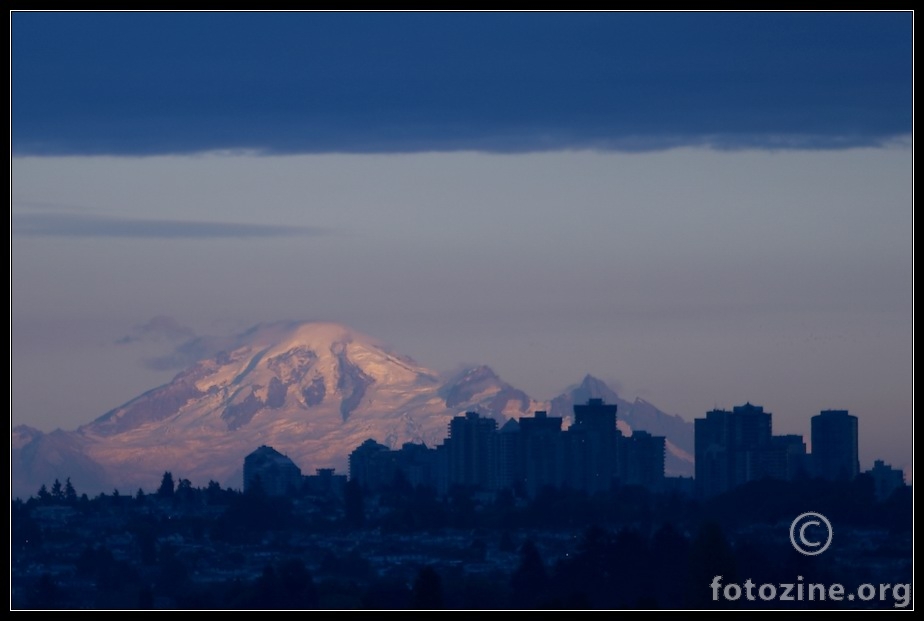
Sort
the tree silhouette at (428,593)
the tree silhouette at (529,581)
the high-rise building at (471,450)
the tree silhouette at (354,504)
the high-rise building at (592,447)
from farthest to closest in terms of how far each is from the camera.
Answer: the high-rise building at (471,450) < the high-rise building at (592,447) < the tree silhouette at (354,504) < the tree silhouette at (529,581) < the tree silhouette at (428,593)

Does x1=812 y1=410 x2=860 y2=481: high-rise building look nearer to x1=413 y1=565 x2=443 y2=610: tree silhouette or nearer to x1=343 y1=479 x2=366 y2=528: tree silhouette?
x1=343 y1=479 x2=366 y2=528: tree silhouette

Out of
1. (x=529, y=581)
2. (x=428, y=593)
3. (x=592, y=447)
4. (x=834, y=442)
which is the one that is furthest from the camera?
(x=592, y=447)

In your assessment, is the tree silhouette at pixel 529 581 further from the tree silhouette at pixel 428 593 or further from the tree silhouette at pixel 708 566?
the tree silhouette at pixel 708 566

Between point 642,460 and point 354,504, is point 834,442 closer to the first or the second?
point 642,460

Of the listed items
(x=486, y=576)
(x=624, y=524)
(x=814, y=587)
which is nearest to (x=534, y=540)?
(x=624, y=524)

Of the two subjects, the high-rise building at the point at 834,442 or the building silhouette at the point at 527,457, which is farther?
the building silhouette at the point at 527,457

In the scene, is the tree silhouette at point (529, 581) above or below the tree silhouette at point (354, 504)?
below

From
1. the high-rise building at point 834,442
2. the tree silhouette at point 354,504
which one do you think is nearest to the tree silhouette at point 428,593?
the tree silhouette at point 354,504

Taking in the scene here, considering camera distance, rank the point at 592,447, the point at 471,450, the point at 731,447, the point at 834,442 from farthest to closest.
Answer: the point at 471,450
the point at 592,447
the point at 731,447
the point at 834,442

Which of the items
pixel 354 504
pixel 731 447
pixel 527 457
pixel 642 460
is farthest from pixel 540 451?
pixel 354 504
